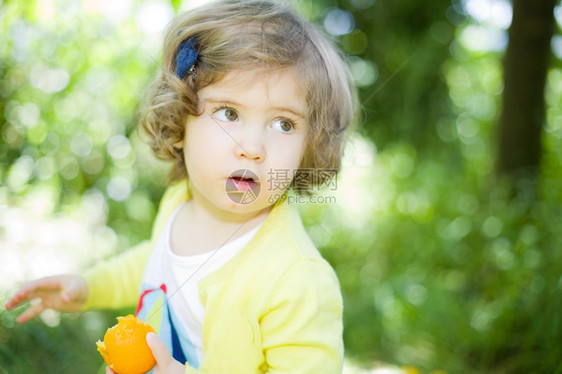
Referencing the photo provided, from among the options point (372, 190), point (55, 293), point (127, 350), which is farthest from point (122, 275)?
point (372, 190)

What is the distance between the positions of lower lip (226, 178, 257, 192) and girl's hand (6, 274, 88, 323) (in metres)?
0.52

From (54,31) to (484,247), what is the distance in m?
1.85

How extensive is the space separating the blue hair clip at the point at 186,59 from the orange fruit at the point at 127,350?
506 millimetres

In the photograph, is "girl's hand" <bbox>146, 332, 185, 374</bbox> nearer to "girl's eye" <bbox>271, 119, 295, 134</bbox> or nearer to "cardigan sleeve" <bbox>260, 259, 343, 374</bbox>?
"cardigan sleeve" <bbox>260, 259, 343, 374</bbox>

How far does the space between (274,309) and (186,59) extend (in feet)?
1.74

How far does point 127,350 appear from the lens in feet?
A: 3.24

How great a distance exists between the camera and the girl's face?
104 centimetres

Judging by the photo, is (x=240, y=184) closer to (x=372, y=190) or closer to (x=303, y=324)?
(x=303, y=324)

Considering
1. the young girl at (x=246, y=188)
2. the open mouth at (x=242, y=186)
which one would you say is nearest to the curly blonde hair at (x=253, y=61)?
the young girl at (x=246, y=188)

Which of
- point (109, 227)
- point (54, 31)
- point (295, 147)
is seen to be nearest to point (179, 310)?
point (295, 147)

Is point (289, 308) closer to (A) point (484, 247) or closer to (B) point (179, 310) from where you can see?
(B) point (179, 310)

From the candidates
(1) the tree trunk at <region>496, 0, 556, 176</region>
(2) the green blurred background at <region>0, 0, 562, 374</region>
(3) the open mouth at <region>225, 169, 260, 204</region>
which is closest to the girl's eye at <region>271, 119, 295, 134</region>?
(3) the open mouth at <region>225, 169, 260, 204</region>

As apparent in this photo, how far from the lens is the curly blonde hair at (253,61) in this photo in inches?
42.1

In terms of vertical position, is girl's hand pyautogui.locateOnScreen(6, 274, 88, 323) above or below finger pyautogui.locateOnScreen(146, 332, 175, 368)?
below
